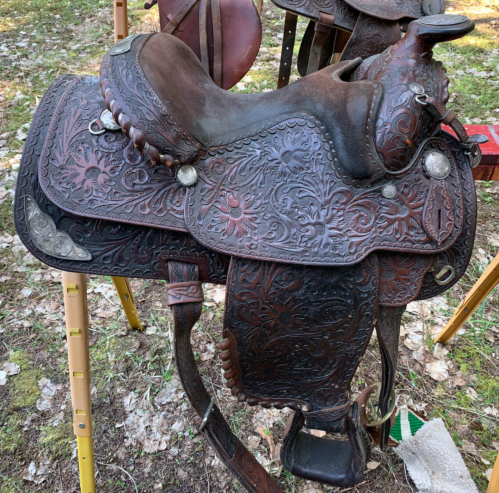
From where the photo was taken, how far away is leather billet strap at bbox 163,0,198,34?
149 centimetres

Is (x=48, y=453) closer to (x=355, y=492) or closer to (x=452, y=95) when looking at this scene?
(x=355, y=492)

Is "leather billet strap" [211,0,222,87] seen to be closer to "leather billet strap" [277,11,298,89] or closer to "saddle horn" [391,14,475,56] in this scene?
"leather billet strap" [277,11,298,89]

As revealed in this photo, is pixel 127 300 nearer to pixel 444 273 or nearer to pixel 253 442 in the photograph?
pixel 253 442

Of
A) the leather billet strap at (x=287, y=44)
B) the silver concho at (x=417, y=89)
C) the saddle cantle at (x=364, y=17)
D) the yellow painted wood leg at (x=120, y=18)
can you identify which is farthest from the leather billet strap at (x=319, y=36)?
the silver concho at (x=417, y=89)

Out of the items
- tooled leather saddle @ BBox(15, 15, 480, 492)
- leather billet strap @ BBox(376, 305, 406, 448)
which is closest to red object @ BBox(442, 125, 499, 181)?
tooled leather saddle @ BBox(15, 15, 480, 492)

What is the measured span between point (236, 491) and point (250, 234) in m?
1.06

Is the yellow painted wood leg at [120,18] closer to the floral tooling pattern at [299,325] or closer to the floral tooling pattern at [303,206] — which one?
the floral tooling pattern at [303,206]

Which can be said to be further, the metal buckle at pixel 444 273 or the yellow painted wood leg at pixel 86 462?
the yellow painted wood leg at pixel 86 462

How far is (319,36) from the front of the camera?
1.75 m

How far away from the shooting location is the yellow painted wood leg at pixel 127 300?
1615 mm

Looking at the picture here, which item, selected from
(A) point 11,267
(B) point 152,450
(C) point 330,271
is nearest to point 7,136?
(A) point 11,267

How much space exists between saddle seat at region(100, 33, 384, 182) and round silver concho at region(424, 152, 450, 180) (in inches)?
4.4

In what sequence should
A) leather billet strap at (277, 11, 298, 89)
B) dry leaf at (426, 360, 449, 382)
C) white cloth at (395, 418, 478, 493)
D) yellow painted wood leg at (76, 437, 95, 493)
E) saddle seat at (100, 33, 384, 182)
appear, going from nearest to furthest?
1. saddle seat at (100, 33, 384, 182)
2. yellow painted wood leg at (76, 437, 95, 493)
3. white cloth at (395, 418, 478, 493)
4. dry leaf at (426, 360, 449, 382)
5. leather billet strap at (277, 11, 298, 89)

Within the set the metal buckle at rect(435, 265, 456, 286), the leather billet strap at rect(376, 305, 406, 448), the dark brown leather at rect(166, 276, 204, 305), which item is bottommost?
the leather billet strap at rect(376, 305, 406, 448)
